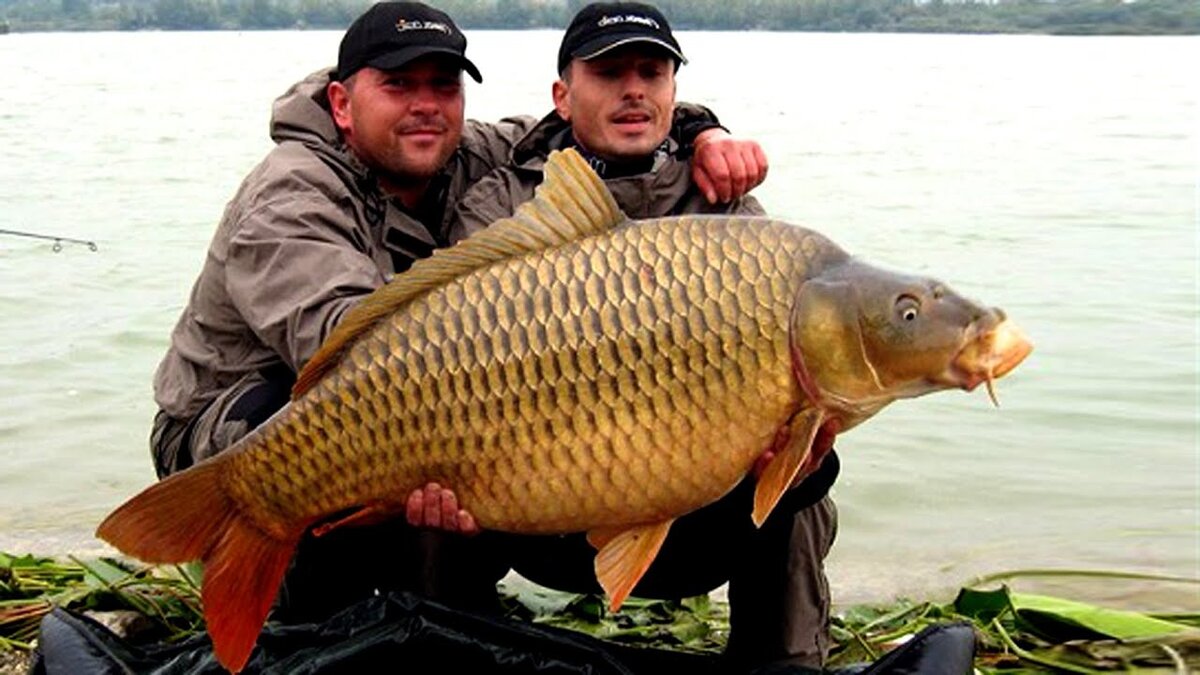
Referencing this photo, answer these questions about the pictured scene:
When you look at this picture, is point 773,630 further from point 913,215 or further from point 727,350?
point 913,215

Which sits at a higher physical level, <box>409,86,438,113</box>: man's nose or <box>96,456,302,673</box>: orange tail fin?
<box>409,86,438,113</box>: man's nose

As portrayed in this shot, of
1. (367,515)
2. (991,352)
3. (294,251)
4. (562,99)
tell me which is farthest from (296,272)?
(991,352)

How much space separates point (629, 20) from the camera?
2998mm

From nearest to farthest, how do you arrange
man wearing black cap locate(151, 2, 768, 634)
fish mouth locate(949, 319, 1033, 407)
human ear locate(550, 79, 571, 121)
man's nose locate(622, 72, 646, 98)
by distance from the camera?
fish mouth locate(949, 319, 1033, 407) → man wearing black cap locate(151, 2, 768, 634) → man's nose locate(622, 72, 646, 98) → human ear locate(550, 79, 571, 121)

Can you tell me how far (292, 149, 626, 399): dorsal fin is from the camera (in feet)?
7.17

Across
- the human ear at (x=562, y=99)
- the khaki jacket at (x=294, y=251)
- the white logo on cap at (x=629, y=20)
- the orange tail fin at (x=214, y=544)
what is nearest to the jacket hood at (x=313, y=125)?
the khaki jacket at (x=294, y=251)

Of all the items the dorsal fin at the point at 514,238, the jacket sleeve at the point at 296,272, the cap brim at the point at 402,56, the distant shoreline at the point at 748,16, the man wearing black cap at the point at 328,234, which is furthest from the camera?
the distant shoreline at the point at 748,16

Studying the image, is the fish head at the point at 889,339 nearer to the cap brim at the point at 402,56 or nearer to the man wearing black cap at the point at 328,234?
the man wearing black cap at the point at 328,234

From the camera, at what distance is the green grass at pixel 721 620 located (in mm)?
2926

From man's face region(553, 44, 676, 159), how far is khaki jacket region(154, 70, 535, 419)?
30 cm

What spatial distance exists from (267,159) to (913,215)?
29.0ft

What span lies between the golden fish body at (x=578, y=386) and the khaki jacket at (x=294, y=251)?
0.30 meters

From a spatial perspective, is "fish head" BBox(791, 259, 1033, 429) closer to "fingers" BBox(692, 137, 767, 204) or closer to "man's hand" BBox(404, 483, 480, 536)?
"man's hand" BBox(404, 483, 480, 536)

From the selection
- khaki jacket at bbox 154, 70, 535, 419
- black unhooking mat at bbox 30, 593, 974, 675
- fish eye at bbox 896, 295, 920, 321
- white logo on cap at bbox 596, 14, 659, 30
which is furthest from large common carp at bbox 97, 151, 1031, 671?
white logo on cap at bbox 596, 14, 659, 30
